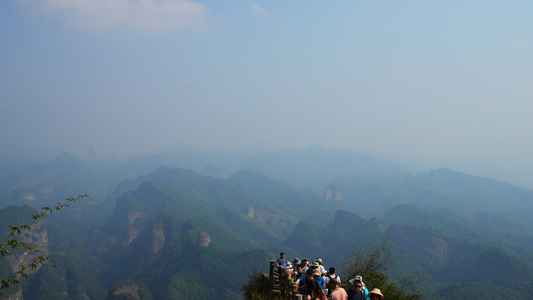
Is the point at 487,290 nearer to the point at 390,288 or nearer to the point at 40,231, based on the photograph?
the point at 390,288

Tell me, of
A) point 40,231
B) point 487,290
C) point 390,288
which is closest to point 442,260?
point 487,290

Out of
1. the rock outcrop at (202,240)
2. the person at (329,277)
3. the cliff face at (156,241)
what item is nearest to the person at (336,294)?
the person at (329,277)

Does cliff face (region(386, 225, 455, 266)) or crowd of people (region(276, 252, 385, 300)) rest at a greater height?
crowd of people (region(276, 252, 385, 300))

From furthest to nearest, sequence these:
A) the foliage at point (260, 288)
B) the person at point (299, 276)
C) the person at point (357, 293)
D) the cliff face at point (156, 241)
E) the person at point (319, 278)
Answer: the cliff face at point (156, 241)
the foliage at point (260, 288)
the person at point (299, 276)
the person at point (319, 278)
the person at point (357, 293)

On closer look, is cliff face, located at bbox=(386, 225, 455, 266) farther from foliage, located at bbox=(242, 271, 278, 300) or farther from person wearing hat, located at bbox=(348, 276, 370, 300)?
person wearing hat, located at bbox=(348, 276, 370, 300)

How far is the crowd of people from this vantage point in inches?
441

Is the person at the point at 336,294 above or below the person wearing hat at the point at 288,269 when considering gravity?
above

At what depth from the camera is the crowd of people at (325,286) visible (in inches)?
441

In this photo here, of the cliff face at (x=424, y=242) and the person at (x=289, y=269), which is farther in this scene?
the cliff face at (x=424, y=242)

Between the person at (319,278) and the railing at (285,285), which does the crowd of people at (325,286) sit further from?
the railing at (285,285)

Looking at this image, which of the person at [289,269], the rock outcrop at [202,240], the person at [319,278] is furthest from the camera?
the rock outcrop at [202,240]

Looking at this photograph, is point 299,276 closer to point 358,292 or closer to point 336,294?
point 336,294

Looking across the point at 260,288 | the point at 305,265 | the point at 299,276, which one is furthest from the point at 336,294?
the point at 260,288

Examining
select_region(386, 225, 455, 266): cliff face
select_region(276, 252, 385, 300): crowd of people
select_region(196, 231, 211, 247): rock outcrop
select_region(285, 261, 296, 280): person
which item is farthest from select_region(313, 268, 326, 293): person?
select_region(386, 225, 455, 266): cliff face
